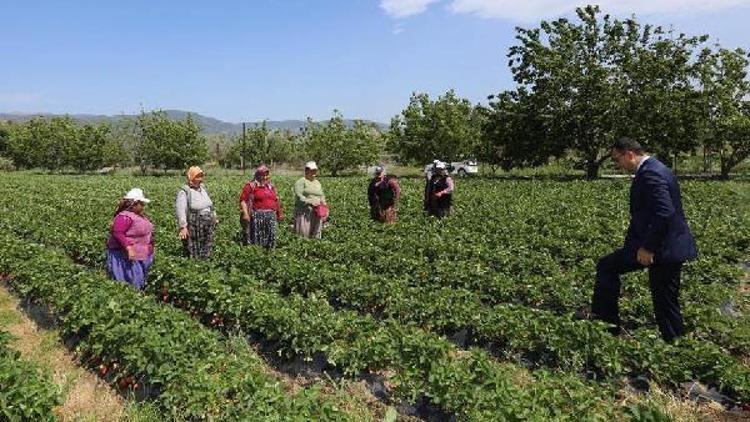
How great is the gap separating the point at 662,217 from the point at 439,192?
24.8ft

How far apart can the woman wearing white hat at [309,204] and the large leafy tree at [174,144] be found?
155ft

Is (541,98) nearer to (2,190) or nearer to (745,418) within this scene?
(2,190)

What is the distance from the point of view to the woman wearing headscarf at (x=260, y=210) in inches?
398

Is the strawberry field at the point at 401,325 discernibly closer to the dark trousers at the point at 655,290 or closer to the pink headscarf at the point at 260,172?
the dark trousers at the point at 655,290

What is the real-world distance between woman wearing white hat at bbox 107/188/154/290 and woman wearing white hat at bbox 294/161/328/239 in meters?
3.49

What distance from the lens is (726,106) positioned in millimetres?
36094

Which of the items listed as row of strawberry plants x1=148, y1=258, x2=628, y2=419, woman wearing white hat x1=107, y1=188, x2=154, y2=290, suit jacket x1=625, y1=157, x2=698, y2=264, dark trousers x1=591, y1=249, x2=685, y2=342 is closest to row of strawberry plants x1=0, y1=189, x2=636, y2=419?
row of strawberry plants x1=148, y1=258, x2=628, y2=419

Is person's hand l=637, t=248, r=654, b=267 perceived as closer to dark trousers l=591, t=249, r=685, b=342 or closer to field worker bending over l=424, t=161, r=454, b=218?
dark trousers l=591, t=249, r=685, b=342

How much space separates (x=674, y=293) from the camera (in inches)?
231

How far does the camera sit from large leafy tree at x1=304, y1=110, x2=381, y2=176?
2172 inches

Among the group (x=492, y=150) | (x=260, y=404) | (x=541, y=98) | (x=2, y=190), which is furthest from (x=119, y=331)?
(x=492, y=150)

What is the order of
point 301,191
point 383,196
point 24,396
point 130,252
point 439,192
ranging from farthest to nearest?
1. point 439,192
2. point 383,196
3. point 301,191
4. point 130,252
5. point 24,396

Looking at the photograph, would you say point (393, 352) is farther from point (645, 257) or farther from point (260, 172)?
point (260, 172)

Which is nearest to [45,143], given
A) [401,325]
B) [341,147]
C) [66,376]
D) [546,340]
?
[341,147]
